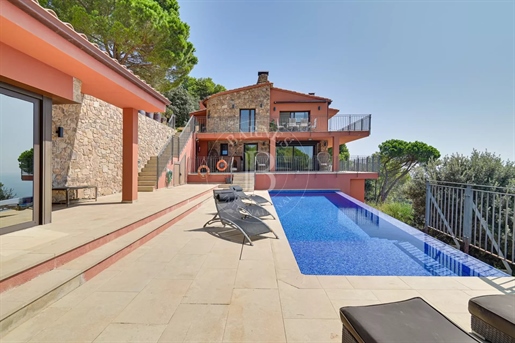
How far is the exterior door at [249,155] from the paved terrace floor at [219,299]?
14.3 meters

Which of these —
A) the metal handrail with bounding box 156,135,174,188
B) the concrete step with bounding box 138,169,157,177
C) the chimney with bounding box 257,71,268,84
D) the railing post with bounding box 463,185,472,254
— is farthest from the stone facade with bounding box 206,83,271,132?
the railing post with bounding box 463,185,472,254

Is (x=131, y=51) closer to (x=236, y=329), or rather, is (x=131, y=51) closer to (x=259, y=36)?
(x=259, y=36)

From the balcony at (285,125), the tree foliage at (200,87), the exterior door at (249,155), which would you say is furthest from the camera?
the tree foliage at (200,87)

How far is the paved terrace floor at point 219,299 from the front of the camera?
6.49ft

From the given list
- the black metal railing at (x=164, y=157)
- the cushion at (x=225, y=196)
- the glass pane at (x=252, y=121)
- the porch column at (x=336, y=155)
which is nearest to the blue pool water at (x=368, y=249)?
the cushion at (x=225, y=196)

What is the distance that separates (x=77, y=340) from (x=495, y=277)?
502 cm

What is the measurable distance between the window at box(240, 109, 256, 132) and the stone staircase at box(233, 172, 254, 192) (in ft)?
17.3

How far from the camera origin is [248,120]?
18.4 m

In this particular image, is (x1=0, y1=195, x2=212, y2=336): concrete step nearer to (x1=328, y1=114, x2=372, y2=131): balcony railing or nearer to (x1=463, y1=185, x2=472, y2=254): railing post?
(x1=463, y1=185, x2=472, y2=254): railing post

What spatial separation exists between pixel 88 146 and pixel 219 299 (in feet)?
25.5

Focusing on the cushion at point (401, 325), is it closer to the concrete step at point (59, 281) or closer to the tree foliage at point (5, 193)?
the concrete step at point (59, 281)

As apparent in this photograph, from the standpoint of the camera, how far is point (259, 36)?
14695mm

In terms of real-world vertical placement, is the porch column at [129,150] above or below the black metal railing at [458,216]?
above

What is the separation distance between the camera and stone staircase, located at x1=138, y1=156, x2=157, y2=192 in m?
9.78
